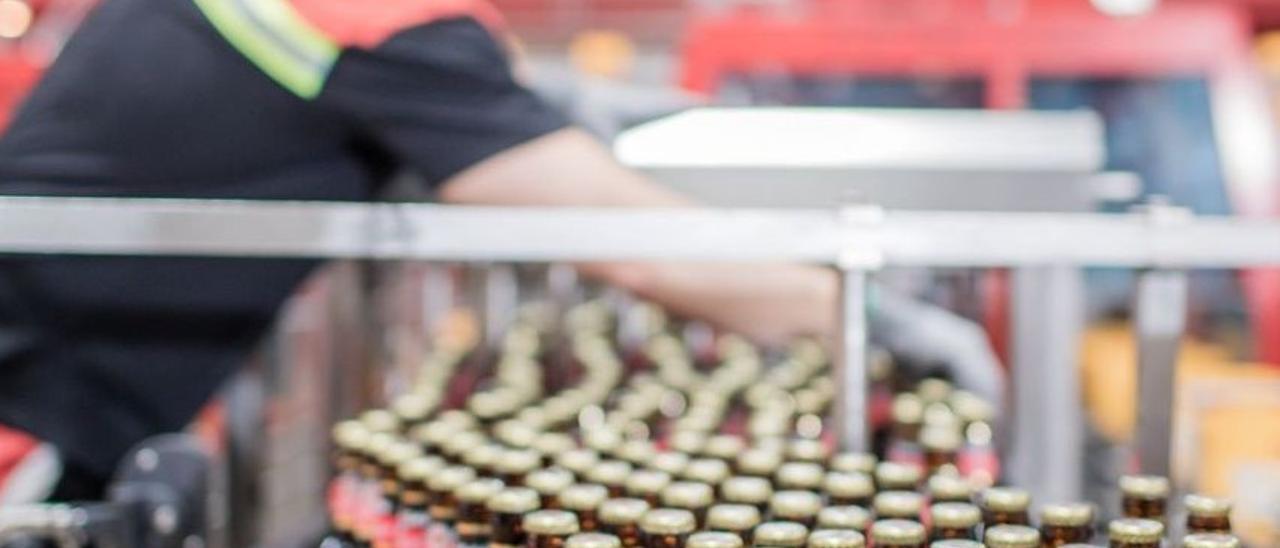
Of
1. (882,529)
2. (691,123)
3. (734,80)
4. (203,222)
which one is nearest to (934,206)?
(691,123)

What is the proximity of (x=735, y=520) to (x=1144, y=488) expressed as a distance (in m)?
0.39

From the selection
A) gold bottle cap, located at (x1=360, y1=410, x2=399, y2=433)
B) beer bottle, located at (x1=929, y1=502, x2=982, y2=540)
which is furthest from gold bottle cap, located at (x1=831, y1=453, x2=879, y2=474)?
gold bottle cap, located at (x1=360, y1=410, x2=399, y2=433)

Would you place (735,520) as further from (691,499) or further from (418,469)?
(418,469)

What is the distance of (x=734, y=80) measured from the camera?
392 cm

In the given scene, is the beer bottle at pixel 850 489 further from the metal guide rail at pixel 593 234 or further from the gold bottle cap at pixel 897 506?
the metal guide rail at pixel 593 234

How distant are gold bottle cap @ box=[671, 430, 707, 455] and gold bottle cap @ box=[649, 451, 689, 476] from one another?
5 cm

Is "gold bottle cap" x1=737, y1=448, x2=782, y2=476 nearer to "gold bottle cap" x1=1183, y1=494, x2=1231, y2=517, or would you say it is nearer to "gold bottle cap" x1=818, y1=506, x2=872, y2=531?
"gold bottle cap" x1=818, y1=506, x2=872, y2=531

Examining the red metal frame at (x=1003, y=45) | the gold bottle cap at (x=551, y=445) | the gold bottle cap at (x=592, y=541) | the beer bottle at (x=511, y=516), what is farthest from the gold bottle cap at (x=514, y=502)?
the red metal frame at (x=1003, y=45)

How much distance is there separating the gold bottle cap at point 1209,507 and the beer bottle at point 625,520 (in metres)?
0.48

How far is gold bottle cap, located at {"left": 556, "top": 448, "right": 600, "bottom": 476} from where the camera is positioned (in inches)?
52.8

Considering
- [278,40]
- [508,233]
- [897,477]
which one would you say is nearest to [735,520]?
[897,477]

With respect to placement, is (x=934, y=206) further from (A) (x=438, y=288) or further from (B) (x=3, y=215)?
(A) (x=438, y=288)

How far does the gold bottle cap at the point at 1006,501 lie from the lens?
1.17 m

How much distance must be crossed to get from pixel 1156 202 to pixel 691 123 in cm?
55
